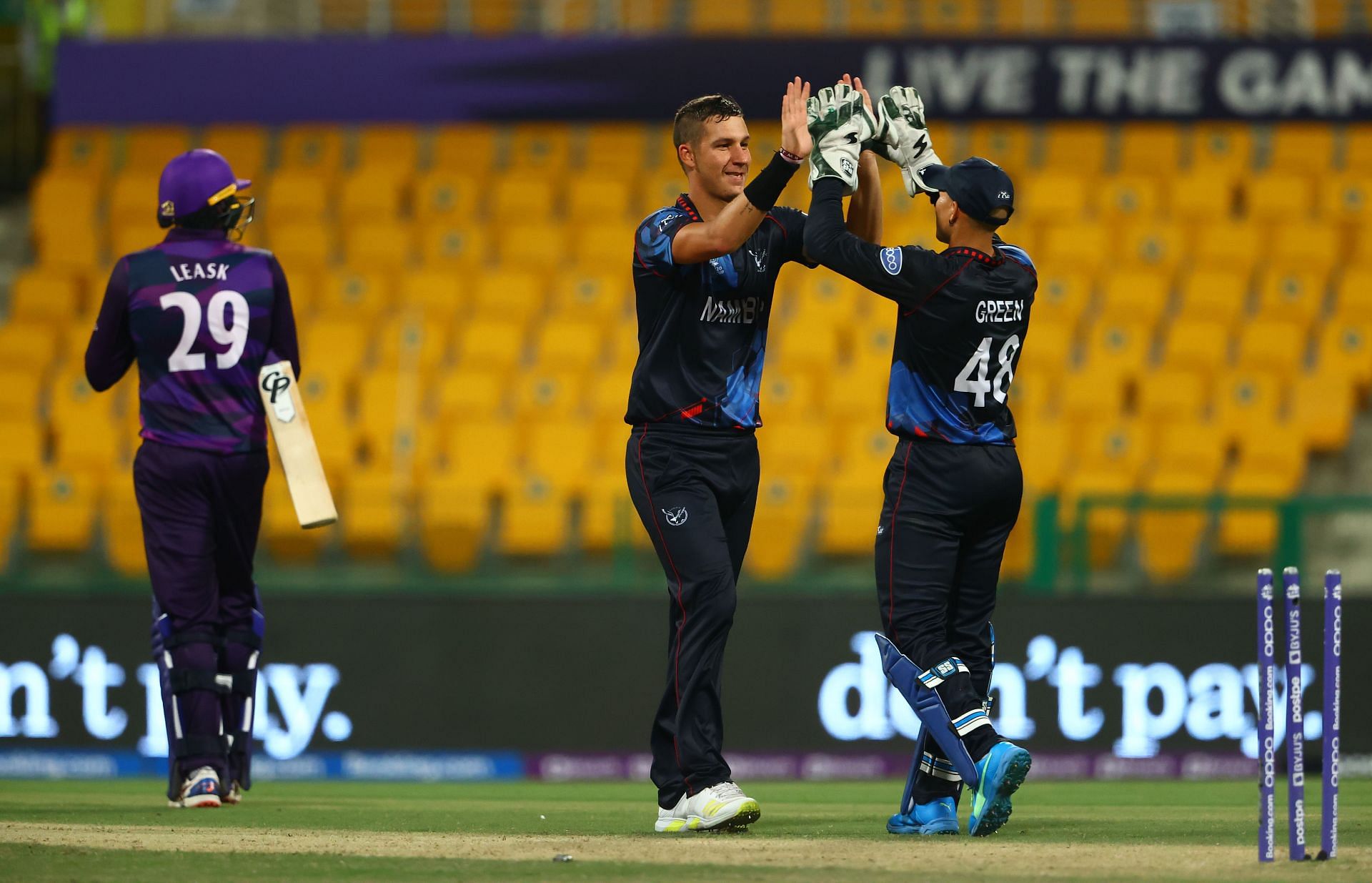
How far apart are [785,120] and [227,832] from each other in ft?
8.90

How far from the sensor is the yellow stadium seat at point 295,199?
563 inches

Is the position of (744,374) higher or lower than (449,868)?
higher

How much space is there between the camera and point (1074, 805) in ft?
23.3

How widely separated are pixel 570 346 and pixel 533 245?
1.37 metres

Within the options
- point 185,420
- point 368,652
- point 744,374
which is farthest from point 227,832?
point 368,652

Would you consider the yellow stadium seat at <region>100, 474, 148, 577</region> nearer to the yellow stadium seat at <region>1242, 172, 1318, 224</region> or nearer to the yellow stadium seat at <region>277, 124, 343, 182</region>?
the yellow stadium seat at <region>277, 124, 343, 182</region>

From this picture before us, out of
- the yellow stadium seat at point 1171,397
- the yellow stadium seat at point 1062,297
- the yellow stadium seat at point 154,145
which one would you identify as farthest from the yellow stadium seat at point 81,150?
the yellow stadium seat at point 1171,397

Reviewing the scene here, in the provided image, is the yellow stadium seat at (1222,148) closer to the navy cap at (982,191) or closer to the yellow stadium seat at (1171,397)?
the yellow stadium seat at (1171,397)

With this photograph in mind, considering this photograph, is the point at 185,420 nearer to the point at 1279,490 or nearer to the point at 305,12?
the point at 1279,490

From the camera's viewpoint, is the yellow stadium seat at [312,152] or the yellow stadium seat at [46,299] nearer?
the yellow stadium seat at [46,299]

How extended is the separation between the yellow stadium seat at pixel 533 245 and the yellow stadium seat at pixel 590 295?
0.68 feet

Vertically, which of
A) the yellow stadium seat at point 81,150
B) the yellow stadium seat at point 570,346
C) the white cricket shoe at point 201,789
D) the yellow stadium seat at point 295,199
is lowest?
the white cricket shoe at point 201,789

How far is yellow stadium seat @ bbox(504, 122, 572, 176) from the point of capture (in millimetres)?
14664

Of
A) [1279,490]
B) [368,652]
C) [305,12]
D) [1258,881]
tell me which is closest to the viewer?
[1258,881]
